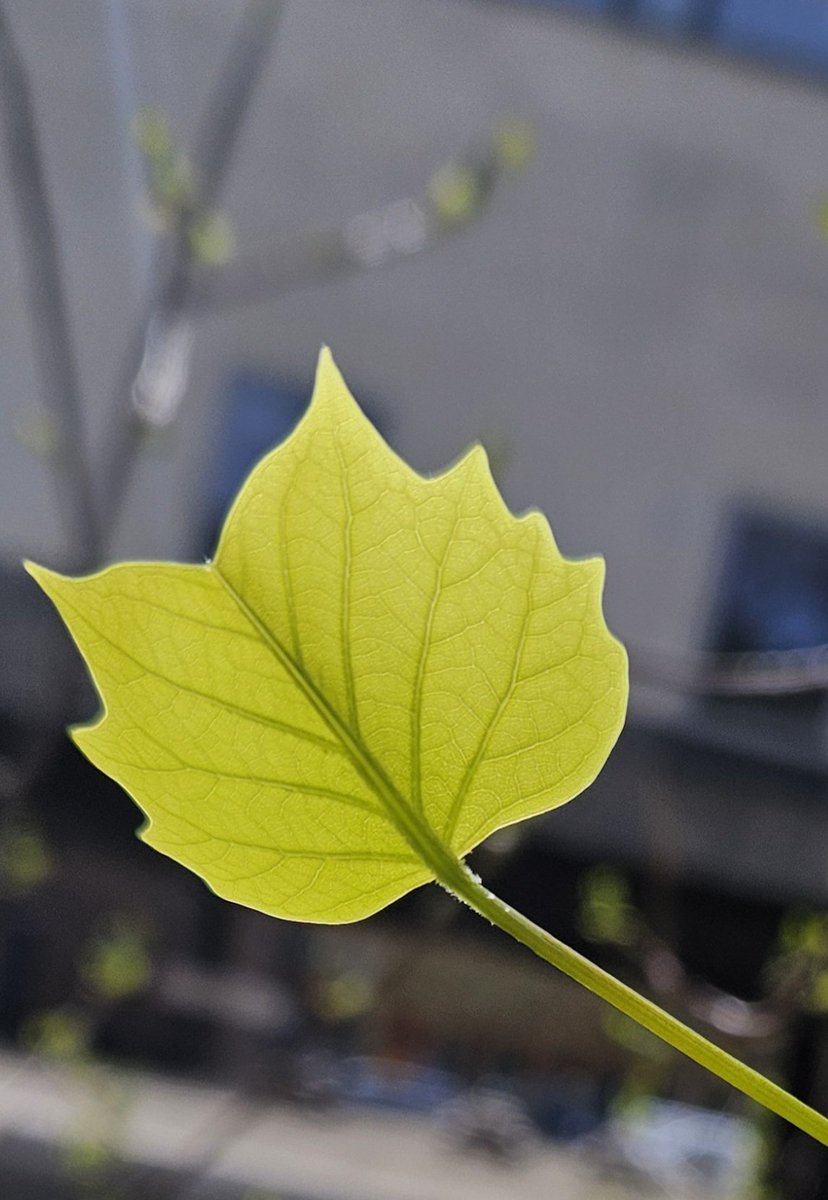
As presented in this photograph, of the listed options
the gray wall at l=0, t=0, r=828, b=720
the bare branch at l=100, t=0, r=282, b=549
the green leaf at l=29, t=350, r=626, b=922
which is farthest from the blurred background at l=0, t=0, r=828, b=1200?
the green leaf at l=29, t=350, r=626, b=922

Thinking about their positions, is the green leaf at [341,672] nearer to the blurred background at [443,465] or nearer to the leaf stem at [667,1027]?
the leaf stem at [667,1027]

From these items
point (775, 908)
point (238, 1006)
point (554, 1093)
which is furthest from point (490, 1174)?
point (775, 908)

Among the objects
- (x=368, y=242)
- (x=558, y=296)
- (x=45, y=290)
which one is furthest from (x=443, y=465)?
(x=45, y=290)

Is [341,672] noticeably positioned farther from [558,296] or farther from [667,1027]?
[558,296]

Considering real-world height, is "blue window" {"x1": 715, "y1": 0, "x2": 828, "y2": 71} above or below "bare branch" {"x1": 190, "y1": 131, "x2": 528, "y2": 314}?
above

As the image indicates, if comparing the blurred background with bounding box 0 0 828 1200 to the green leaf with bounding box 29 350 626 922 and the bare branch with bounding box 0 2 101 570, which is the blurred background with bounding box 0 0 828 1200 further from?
the green leaf with bounding box 29 350 626 922

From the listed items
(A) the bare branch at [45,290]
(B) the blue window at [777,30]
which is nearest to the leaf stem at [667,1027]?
(A) the bare branch at [45,290]

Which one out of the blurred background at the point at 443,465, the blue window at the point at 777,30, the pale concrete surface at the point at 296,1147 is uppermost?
the blue window at the point at 777,30
